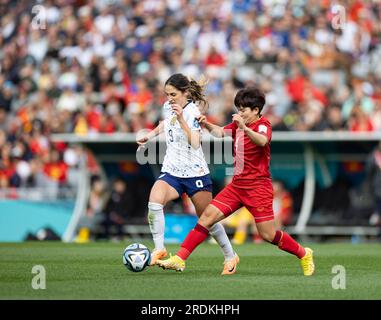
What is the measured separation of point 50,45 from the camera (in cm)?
2848

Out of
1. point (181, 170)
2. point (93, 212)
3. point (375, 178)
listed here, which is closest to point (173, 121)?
point (181, 170)

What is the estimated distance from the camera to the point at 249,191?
456 inches

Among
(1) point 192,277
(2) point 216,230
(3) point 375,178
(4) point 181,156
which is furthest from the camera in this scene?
(3) point 375,178

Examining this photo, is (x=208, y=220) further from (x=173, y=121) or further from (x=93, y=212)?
(x=93, y=212)

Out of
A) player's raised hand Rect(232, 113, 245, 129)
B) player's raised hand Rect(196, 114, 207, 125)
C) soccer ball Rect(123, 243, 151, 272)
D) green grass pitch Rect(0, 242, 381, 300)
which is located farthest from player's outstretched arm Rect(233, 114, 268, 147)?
soccer ball Rect(123, 243, 151, 272)

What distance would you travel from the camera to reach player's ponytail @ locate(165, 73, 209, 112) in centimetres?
A: 1197

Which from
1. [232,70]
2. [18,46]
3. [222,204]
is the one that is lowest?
[222,204]

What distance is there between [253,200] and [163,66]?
14.1m

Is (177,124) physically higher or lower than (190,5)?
lower

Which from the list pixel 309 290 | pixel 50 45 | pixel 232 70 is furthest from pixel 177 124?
pixel 50 45

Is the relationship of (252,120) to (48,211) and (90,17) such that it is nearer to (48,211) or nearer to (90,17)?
(48,211)

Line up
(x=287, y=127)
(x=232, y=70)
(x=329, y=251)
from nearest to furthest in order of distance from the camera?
(x=329, y=251) → (x=287, y=127) → (x=232, y=70)

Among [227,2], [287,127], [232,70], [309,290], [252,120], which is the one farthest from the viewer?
[227,2]

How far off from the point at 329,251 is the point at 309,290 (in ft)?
21.9
